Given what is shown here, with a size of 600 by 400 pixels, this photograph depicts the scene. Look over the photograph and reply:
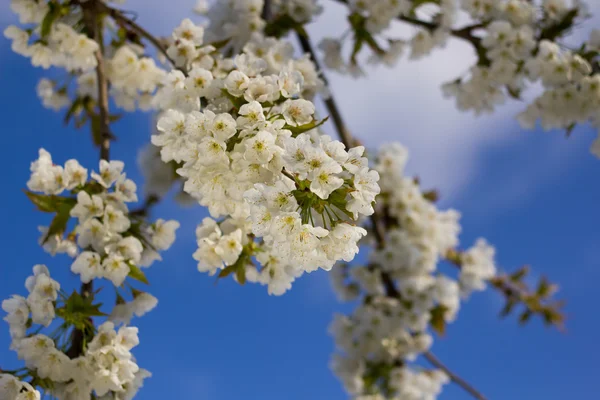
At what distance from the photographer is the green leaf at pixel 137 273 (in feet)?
7.47

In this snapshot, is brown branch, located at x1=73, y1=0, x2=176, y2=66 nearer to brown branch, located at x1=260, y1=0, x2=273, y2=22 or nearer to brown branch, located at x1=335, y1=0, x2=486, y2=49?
brown branch, located at x1=260, y1=0, x2=273, y2=22

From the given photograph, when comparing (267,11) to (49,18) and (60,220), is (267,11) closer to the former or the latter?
(49,18)

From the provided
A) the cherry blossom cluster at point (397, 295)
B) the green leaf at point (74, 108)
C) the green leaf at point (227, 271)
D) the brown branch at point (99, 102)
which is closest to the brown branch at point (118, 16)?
the brown branch at point (99, 102)

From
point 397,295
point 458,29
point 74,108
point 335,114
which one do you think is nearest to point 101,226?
point 74,108

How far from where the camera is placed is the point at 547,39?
147 inches

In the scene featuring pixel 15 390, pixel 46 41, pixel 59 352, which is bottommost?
pixel 15 390

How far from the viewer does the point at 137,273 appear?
2277mm

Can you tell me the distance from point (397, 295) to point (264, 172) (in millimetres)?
3744

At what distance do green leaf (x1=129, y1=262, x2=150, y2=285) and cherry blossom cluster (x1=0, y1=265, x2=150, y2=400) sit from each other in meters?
0.23

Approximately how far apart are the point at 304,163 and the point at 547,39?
2.78 metres

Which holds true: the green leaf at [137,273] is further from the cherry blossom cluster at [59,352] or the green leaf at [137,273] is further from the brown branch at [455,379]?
the brown branch at [455,379]

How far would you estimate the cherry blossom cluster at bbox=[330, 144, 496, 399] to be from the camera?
511 centimetres

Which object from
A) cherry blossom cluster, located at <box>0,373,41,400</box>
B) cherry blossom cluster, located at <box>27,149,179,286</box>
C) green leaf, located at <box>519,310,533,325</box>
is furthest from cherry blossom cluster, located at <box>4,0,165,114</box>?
green leaf, located at <box>519,310,533,325</box>

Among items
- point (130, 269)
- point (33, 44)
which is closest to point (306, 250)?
point (130, 269)
